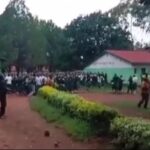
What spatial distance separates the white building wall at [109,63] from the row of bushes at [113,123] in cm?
4016

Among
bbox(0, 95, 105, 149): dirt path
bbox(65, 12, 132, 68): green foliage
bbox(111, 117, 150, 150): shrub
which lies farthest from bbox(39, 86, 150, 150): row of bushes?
bbox(65, 12, 132, 68): green foliage

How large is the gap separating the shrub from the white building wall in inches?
1820

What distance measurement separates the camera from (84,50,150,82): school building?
57.2 meters

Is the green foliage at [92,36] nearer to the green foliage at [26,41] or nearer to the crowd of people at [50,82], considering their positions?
the green foliage at [26,41]

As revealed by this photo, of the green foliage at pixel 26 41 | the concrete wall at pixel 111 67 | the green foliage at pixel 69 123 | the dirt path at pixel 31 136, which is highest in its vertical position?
the green foliage at pixel 26 41

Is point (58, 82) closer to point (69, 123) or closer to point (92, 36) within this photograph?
point (69, 123)

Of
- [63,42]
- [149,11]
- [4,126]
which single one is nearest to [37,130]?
[4,126]

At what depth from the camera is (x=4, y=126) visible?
49.6ft

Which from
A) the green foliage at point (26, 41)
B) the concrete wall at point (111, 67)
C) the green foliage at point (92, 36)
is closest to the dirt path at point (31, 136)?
the green foliage at point (26, 41)

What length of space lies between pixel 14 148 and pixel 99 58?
51138 millimetres

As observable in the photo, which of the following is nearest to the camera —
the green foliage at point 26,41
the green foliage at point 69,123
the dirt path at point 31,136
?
the dirt path at point 31,136

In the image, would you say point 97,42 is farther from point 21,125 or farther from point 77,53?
point 21,125

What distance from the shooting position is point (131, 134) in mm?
10477

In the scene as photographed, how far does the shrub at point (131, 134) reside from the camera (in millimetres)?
9891
